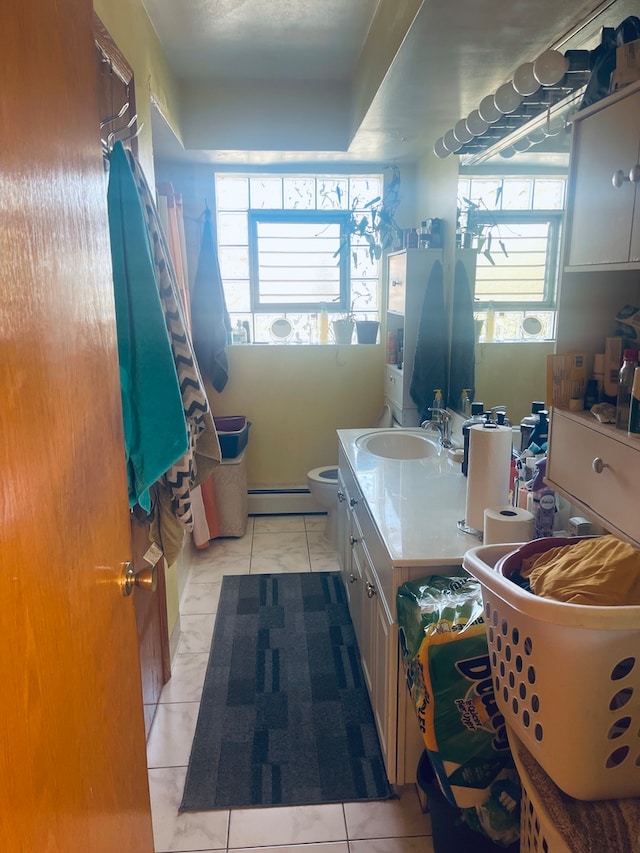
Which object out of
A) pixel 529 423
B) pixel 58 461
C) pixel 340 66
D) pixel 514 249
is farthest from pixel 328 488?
pixel 58 461

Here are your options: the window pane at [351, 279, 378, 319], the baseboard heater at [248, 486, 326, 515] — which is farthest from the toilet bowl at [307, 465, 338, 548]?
the window pane at [351, 279, 378, 319]

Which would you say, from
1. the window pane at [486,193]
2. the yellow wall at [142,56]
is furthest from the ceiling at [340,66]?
the window pane at [486,193]

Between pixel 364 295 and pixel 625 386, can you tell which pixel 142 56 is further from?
pixel 625 386

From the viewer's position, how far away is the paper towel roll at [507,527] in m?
1.61

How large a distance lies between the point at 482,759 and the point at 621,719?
50 centimetres

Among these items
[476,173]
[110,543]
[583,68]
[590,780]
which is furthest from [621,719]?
[476,173]

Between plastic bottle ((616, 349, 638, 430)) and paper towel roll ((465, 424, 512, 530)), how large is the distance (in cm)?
55

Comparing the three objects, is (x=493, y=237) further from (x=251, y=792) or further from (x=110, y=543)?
(x=251, y=792)

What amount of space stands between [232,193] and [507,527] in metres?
3.05

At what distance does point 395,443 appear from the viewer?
9.53 ft

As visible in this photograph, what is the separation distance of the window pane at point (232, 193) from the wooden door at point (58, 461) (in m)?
2.95

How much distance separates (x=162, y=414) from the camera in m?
1.59

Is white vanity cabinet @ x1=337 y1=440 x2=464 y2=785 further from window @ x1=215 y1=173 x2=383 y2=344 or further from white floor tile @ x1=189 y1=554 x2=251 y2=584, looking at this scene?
window @ x1=215 y1=173 x2=383 y2=344

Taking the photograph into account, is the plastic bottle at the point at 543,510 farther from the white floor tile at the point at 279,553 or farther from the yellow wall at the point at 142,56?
the white floor tile at the point at 279,553
